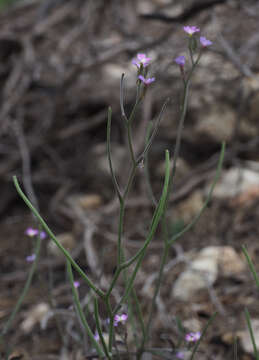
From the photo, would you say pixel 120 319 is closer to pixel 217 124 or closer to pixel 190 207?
pixel 190 207

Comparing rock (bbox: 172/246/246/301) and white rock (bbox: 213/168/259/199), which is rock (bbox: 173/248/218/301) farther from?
white rock (bbox: 213/168/259/199)

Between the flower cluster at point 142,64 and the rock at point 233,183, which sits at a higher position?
the flower cluster at point 142,64

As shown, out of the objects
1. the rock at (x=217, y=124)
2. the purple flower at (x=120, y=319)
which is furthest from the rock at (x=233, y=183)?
the purple flower at (x=120, y=319)

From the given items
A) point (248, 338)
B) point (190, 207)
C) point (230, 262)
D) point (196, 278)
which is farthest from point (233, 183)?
point (248, 338)

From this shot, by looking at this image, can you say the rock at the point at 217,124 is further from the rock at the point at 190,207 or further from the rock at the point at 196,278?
the rock at the point at 196,278

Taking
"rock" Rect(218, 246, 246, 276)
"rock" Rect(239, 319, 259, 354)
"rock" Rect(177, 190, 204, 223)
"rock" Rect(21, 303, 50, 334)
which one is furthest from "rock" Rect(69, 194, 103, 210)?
"rock" Rect(239, 319, 259, 354)

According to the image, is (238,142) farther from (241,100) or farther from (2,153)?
(2,153)
